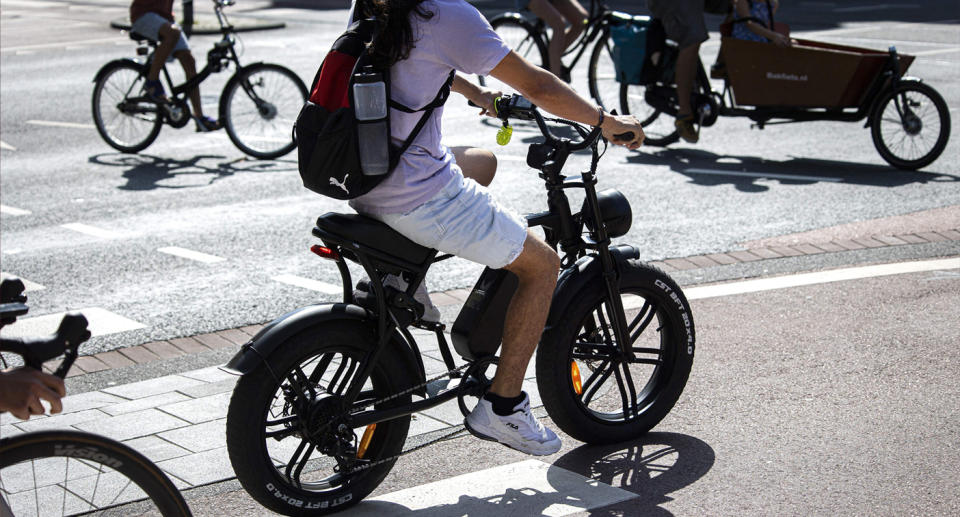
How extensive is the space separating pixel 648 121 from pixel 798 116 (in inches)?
58.6

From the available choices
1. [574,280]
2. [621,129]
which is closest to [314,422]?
[574,280]

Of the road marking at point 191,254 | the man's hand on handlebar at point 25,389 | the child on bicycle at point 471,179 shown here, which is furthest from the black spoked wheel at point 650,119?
the man's hand on handlebar at point 25,389

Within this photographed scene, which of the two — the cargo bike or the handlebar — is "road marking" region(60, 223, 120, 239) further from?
the handlebar

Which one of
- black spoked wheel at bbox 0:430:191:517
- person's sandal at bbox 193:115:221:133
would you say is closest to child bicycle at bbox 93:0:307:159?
person's sandal at bbox 193:115:221:133

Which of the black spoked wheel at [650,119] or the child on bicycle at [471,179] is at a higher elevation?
the child on bicycle at [471,179]

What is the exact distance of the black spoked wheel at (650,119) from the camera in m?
10.4

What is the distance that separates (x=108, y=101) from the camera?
10.6 metres

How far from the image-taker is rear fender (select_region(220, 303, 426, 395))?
3506 millimetres

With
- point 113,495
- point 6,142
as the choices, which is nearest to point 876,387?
point 113,495

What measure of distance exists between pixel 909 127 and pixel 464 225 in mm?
6481

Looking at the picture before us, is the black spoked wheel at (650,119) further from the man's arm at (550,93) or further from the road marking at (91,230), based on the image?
the man's arm at (550,93)

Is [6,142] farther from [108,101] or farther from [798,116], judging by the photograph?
[798,116]

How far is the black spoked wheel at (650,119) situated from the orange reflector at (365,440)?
6.85 metres

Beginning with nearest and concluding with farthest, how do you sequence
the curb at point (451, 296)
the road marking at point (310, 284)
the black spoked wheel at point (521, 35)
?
the curb at point (451, 296)
the road marking at point (310, 284)
the black spoked wheel at point (521, 35)
